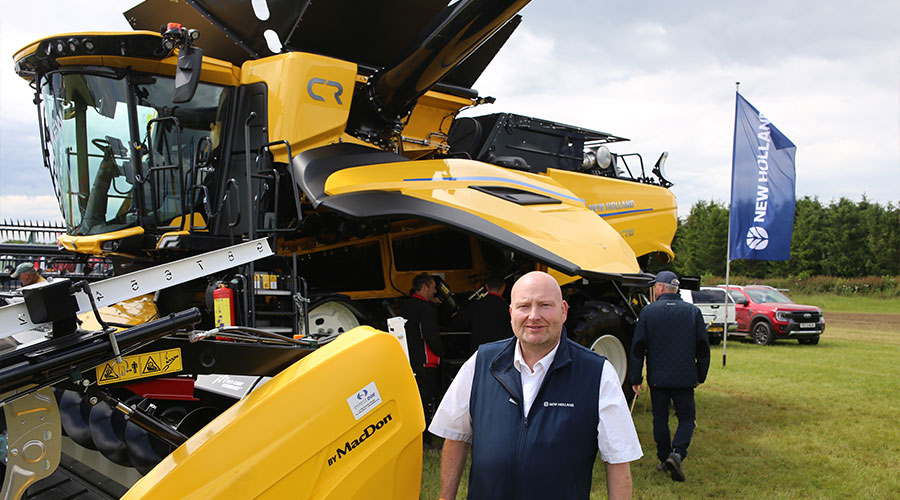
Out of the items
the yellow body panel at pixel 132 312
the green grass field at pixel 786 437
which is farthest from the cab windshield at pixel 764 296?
the yellow body panel at pixel 132 312

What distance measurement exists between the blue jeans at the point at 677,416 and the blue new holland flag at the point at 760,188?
619cm

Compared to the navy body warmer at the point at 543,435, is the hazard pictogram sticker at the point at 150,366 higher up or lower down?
higher up

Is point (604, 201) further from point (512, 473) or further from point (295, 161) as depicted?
point (512, 473)

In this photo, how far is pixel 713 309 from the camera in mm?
16156

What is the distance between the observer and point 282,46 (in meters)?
5.84

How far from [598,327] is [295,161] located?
11.1ft

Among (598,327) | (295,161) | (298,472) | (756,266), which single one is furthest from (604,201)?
(756,266)

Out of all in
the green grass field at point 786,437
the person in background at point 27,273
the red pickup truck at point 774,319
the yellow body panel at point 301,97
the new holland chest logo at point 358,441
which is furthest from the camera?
the red pickup truck at point 774,319

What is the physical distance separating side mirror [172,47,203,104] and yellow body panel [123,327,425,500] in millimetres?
2761

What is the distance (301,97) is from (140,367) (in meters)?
3.68

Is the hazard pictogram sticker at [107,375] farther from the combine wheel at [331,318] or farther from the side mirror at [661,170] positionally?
the side mirror at [661,170]

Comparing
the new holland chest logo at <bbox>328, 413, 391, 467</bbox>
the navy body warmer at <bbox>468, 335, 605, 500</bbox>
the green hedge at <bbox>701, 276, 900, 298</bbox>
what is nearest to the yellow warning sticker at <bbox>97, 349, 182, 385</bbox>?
the new holland chest logo at <bbox>328, 413, 391, 467</bbox>

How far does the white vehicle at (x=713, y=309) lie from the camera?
51.9 ft

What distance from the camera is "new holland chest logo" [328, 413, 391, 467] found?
2287mm
